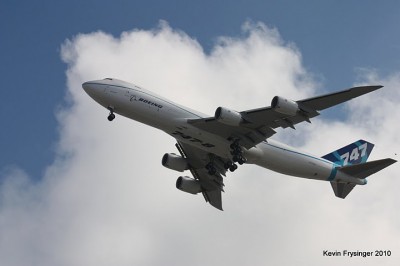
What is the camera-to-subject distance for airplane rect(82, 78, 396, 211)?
38.4m

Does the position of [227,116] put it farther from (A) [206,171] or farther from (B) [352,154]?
(B) [352,154]

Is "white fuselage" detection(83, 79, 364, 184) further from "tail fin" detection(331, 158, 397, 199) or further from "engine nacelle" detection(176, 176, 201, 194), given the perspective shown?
"engine nacelle" detection(176, 176, 201, 194)

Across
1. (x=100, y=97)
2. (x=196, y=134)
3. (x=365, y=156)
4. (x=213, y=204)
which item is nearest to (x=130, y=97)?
(x=100, y=97)

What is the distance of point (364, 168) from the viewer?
45.5m

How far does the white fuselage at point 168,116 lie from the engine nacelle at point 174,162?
4.56m

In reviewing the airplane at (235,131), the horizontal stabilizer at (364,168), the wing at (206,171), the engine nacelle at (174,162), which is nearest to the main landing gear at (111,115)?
the airplane at (235,131)

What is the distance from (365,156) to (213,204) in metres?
12.7

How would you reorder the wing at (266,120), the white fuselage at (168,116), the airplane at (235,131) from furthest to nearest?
the white fuselage at (168,116) → the airplane at (235,131) → the wing at (266,120)

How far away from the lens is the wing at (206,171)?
46969mm

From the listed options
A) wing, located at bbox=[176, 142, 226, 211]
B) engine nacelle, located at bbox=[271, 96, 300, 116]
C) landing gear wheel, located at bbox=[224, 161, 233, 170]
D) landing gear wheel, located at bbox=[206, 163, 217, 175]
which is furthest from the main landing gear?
engine nacelle, located at bbox=[271, 96, 300, 116]

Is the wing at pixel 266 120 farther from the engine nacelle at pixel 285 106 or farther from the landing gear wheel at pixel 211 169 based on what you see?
the landing gear wheel at pixel 211 169

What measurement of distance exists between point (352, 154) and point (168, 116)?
56.2ft

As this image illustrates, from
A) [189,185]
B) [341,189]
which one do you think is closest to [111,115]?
[189,185]

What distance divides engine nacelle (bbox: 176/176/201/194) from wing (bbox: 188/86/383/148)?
29.0 ft
